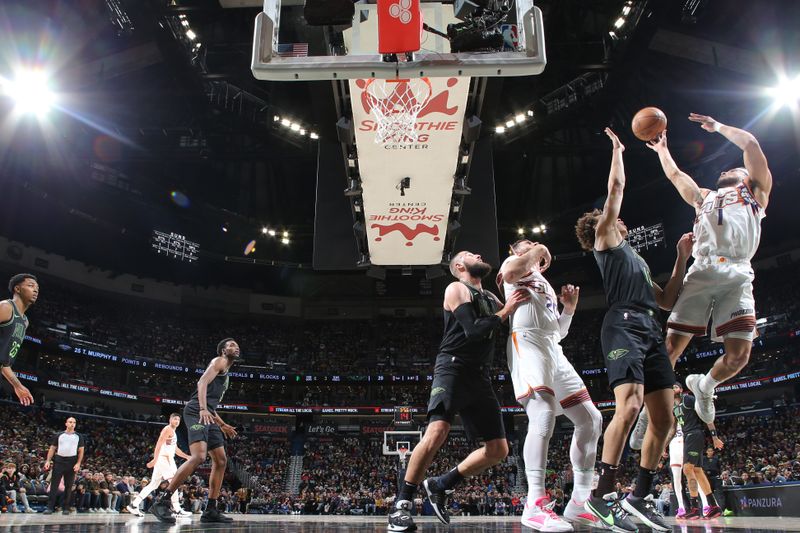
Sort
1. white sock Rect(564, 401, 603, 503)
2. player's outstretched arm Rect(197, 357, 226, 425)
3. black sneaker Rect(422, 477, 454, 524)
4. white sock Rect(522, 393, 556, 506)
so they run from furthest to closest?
player's outstretched arm Rect(197, 357, 226, 425) < black sneaker Rect(422, 477, 454, 524) < white sock Rect(564, 401, 603, 503) < white sock Rect(522, 393, 556, 506)

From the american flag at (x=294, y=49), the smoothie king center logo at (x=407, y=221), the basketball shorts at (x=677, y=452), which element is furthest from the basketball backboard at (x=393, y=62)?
the basketball shorts at (x=677, y=452)

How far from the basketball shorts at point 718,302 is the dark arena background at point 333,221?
0.08 metres

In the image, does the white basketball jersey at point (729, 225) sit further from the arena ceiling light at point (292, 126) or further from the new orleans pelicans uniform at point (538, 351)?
the arena ceiling light at point (292, 126)

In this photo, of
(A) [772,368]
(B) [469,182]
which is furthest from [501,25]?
(A) [772,368]

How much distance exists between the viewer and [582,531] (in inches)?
152

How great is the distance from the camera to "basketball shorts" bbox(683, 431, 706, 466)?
8.84 meters

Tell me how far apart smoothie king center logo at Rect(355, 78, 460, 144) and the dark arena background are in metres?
0.04

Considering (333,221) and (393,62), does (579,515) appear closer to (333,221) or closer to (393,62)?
(393,62)

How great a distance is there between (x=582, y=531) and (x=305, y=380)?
1199 inches

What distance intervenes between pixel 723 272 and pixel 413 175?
5944 mm

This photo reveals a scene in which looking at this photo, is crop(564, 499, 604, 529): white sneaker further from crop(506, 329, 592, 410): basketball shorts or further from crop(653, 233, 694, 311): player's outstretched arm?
crop(653, 233, 694, 311): player's outstretched arm

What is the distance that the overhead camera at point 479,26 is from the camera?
17.7 feet

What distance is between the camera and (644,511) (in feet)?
→ 12.6

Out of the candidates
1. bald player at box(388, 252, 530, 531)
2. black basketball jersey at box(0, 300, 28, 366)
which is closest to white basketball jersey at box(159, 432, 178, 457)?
black basketball jersey at box(0, 300, 28, 366)
